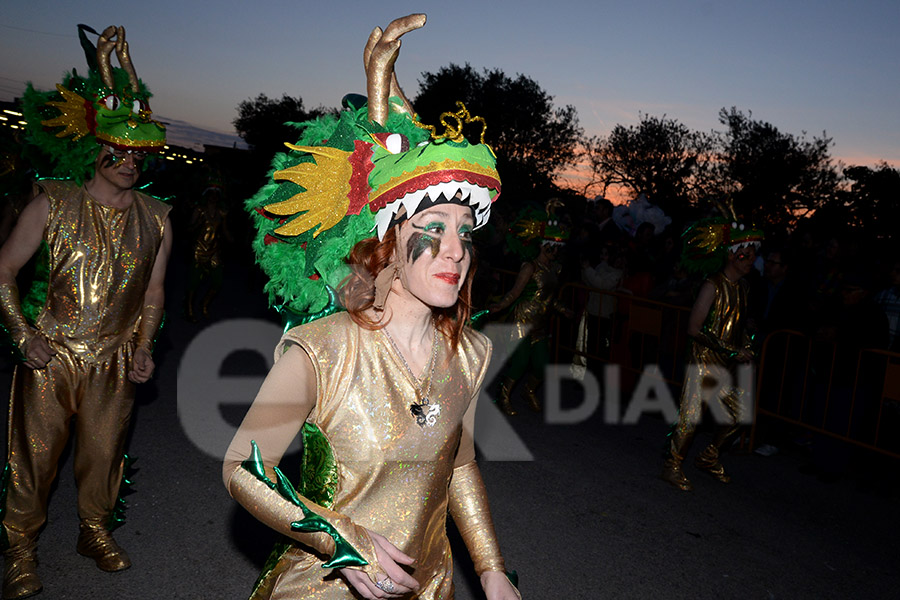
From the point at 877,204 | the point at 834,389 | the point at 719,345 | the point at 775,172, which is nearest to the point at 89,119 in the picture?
the point at 719,345

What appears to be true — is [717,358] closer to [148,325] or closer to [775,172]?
[148,325]

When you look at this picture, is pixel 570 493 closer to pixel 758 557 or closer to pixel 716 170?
pixel 758 557

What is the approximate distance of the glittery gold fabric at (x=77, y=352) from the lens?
3484 millimetres

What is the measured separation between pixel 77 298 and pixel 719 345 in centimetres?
456

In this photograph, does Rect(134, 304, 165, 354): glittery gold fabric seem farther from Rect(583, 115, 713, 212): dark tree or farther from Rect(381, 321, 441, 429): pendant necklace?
Rect(583, 115, 713, 212): dark tree

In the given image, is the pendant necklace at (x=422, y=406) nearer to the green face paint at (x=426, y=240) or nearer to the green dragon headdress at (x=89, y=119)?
the green face paint at (x=426, y=240)

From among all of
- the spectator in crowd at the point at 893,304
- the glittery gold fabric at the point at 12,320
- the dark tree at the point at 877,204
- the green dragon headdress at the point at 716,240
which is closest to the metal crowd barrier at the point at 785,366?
the spectator in crowd at the point at 893,304

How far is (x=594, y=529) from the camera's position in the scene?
4.90 m

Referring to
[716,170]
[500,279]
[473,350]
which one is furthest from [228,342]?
[716,170]

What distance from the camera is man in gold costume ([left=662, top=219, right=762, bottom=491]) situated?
566 centimetres

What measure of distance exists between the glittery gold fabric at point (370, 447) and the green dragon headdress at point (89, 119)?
222cm

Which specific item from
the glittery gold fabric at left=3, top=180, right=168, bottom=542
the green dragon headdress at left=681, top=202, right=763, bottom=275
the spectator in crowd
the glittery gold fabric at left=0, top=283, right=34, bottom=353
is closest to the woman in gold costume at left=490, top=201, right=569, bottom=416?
the green dragon headdress at left=681, top=202, right=763, bottom=275

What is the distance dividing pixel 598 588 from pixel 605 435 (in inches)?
120

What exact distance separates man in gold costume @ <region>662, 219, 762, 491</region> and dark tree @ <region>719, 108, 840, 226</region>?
2088cm
